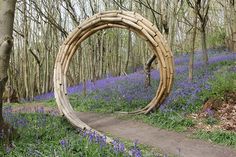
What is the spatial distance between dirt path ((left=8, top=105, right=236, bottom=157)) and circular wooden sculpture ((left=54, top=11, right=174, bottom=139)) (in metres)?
0.89

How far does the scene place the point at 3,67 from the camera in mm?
6047

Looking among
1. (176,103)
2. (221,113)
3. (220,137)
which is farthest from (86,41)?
(220,137)

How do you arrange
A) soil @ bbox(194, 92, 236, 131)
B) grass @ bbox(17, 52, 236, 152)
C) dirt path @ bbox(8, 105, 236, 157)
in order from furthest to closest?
grass @ bbox(17, 52, 236, 152), soil @ bbox(194, 92, 236, 131), dirt path @ bbox(8, 105, 236, 157)

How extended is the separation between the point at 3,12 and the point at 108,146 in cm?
318

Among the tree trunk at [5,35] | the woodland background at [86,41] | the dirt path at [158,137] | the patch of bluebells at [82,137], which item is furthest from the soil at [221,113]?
the woodland background at [86,41]

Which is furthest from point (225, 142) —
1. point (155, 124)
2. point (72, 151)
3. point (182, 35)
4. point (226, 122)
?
point (182, 35)

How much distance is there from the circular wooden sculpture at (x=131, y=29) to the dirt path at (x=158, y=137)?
0.89 metres

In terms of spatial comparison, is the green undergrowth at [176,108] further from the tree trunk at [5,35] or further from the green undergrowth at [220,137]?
the tree trunk at [5,35]

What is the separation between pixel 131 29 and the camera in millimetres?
9281

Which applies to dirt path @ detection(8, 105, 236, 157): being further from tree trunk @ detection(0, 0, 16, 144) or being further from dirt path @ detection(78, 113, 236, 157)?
tree trunk @ detection(0, 0, 16, 144)

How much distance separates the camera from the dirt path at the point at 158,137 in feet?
21.4

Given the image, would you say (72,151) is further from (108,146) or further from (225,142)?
(225,142)

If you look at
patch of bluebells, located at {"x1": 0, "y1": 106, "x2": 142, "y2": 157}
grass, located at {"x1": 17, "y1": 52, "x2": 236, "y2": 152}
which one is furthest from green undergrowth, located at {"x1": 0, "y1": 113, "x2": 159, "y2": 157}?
grass, located at {"x1": 17, "y1": 52, "x2": 236, "y2": 152}

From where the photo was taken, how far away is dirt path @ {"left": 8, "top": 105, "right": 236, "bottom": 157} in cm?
653
